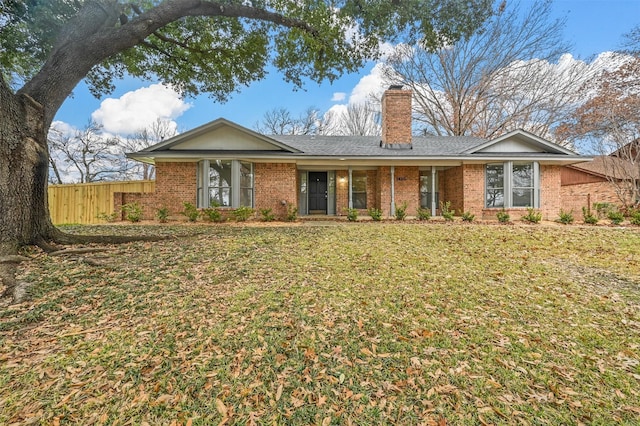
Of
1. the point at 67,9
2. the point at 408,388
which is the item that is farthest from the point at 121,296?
the point at 67,9

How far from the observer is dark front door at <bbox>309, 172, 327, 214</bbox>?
13.8 m

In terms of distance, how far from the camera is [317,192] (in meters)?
13.9

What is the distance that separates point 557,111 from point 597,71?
8.94ft

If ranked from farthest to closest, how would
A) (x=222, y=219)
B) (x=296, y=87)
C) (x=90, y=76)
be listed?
1. (x=222, y=219)
2. (x=296, y=87)
3. (x=90, y=76)

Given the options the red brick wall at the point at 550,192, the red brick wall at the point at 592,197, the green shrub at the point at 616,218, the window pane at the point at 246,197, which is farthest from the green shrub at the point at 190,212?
the red brick wall at the point at 592,197

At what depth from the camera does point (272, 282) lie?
4.28 meters

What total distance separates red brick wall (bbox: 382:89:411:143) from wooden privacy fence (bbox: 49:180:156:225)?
11778 millimetres

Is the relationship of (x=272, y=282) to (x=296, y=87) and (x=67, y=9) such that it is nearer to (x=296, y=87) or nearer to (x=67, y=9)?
(x=296, y=87)

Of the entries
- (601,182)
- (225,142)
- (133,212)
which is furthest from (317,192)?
(601,182)

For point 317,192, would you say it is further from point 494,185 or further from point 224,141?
point 494,185

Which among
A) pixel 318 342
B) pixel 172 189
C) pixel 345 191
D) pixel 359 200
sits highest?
pixel 345 191

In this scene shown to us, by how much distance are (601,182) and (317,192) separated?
1527cm

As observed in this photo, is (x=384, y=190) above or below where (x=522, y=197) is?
above

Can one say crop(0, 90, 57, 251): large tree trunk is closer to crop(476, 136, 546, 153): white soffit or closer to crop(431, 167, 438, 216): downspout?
crop(431, 167, 438, 216): downspout
